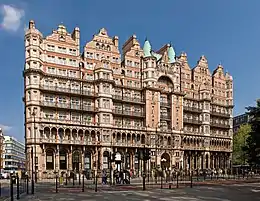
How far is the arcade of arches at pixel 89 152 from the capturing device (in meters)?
67.1

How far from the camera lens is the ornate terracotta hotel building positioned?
67.8 metres

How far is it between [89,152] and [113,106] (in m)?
12.5

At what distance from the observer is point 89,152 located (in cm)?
7338

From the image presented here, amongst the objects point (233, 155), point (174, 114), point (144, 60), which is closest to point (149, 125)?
point (174, 114)

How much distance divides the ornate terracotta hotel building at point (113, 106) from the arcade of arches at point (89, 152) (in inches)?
8.2

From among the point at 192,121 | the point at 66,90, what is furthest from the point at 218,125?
the point at 66,90

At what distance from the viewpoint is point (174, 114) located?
86.6m

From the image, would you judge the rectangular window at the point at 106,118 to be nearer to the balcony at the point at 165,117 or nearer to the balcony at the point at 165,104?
the balcony at the point at 165,117

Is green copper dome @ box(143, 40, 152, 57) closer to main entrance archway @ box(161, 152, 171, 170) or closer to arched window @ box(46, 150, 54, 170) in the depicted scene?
main entrance archway @ box(161, 152, 171, 170)

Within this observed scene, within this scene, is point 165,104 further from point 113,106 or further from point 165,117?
point 113,106

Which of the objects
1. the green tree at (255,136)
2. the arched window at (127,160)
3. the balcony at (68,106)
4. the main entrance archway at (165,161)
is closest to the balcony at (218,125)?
the main entrance archway at (165,161)

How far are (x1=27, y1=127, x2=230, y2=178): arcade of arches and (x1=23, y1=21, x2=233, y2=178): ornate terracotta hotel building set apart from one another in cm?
21

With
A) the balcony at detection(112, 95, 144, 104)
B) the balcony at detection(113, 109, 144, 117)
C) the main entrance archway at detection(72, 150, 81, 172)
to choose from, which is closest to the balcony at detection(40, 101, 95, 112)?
the balcony at detection(113, 109, 144, 117)

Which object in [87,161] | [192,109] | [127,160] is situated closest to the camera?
[87,161]
